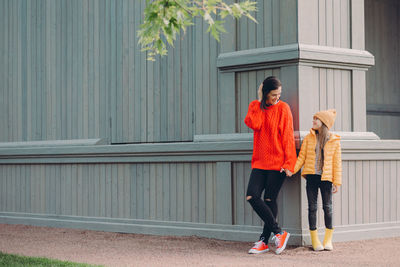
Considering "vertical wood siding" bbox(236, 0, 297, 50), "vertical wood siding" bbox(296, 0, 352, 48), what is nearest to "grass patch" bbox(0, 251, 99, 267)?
"vertical wood siding" bbox(236, 0, 297, 50)

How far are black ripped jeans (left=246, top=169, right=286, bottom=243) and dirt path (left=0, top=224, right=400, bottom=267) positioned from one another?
1.05 feet

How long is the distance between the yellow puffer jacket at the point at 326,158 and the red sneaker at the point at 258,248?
0.91 metres

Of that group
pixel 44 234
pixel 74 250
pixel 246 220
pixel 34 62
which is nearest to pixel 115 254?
pixel 74 250

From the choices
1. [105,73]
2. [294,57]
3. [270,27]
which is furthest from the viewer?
[105,73]

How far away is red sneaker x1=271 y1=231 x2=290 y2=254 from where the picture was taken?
7176mm

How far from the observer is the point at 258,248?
7285mm

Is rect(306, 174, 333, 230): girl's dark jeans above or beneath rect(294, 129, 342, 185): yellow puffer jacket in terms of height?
beneath

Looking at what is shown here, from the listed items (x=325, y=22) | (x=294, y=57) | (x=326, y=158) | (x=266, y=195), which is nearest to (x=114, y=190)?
(x=266, y=195)

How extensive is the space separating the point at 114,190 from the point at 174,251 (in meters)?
2.29

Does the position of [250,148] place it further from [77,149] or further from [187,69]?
[77,149]

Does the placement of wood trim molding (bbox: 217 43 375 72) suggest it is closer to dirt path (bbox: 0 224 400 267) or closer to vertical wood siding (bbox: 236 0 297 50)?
vertical wood siding (bbox: 236 0 297 50)

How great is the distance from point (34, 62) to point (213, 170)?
161 inches

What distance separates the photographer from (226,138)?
8398 millimetres

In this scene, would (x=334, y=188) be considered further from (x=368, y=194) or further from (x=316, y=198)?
(x=368, y=194)
